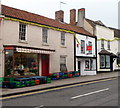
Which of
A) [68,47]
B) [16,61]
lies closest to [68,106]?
[16,61]

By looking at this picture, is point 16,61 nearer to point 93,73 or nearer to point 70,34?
point 70,34

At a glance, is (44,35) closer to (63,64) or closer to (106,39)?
(63,64)

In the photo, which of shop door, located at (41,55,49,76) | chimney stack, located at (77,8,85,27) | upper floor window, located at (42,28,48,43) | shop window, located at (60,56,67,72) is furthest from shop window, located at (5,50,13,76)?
→ chimney stack, located at (77,8,85,27)

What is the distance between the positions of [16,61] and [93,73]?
12.5m

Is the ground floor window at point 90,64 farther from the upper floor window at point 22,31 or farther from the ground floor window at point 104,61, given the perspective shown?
the upper floor window at point 22,31

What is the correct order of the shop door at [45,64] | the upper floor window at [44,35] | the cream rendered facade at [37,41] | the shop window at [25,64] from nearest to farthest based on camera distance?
the cream rendered facade at [37,41]
the shop window at [25,64]
the shop door at [45,64]
the upper floor window at [44,35]

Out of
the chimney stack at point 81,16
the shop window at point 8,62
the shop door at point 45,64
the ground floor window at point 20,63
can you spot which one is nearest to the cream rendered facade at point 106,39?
the chimney stack at point 81,16

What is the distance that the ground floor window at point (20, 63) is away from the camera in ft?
44.7

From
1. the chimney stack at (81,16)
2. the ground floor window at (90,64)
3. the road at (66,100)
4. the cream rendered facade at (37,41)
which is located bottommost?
the road at (66,100)

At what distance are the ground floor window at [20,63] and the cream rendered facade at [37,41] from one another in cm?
43

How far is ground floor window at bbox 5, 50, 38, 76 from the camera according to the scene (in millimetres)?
13609

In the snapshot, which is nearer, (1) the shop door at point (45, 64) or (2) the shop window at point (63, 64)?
(1) the shop door at point (45, 64)

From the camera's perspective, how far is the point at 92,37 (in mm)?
25266

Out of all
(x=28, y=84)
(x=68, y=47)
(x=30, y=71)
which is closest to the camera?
(x=28, y=84)
